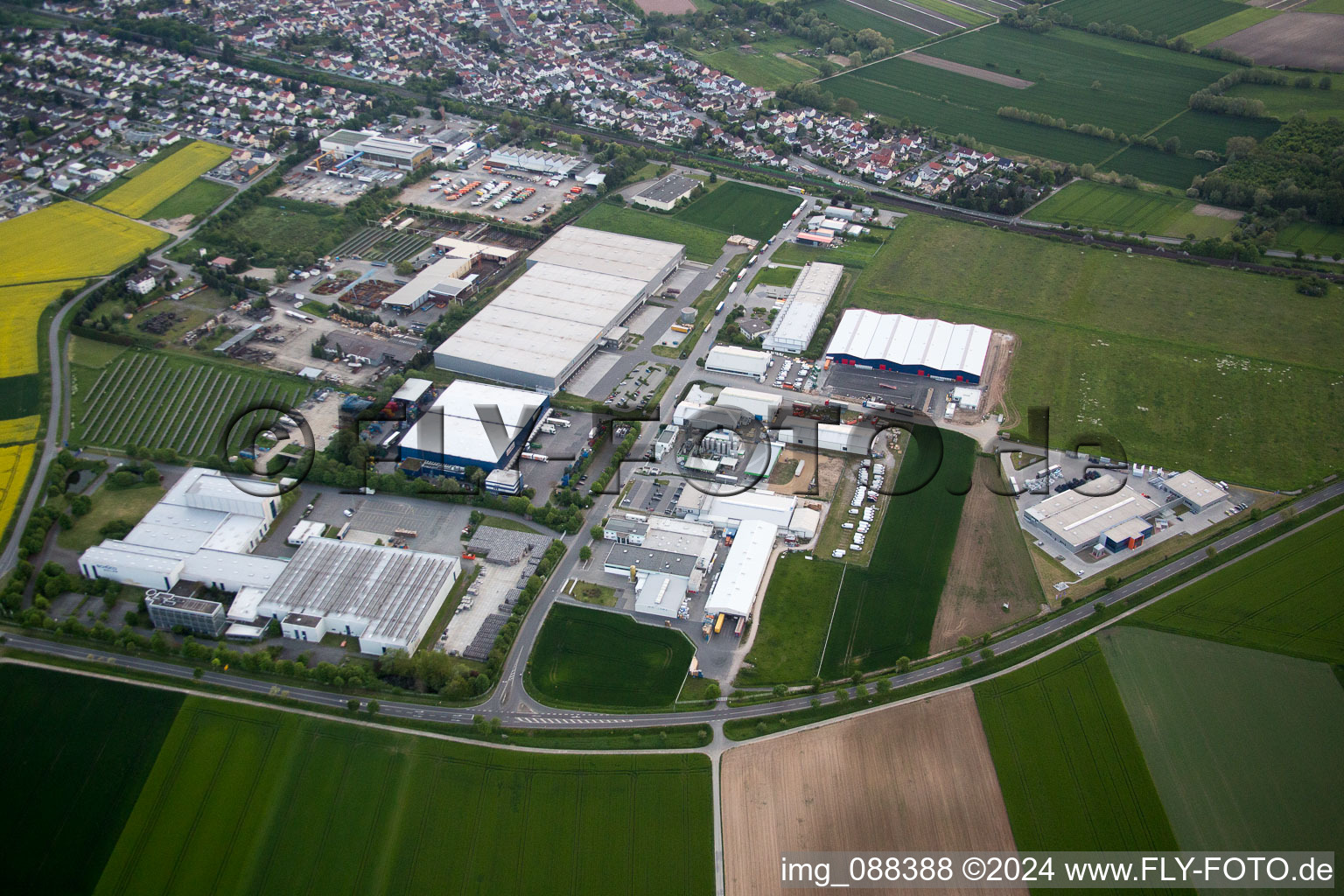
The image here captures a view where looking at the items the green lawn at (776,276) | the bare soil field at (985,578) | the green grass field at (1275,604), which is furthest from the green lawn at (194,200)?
the green grass field at (1275,604)

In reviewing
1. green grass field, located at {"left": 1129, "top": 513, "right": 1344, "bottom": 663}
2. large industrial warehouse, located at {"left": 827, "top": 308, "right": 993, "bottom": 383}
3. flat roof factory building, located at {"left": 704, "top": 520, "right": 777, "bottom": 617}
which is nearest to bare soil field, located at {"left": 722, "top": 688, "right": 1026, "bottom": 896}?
flat roof factory building, located at {"left": 704, "top": 520, "right": 777, "bottom": 617}

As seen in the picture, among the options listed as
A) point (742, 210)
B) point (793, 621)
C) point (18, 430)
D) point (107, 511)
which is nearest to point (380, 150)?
point (742, 210)

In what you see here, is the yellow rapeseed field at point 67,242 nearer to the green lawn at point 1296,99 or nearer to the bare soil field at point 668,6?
the bare soil field at point 668,6

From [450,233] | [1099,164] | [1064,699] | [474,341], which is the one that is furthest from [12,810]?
[1099,164]

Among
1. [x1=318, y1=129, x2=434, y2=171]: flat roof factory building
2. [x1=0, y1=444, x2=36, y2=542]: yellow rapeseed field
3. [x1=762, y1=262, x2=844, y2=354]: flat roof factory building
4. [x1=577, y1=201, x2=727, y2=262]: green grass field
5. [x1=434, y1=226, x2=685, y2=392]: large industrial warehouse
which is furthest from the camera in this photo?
[x1=318, y1=129, x2=434, y2=171]: flat roof factory building

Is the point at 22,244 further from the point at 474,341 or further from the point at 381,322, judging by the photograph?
the point at 474,341

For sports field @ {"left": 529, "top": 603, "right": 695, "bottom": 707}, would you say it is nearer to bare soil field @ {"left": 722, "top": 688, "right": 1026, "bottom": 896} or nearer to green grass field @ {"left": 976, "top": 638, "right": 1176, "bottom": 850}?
bare soil field @ {"left": 722, "top": 688, "right": 1026, "bottom": 896}

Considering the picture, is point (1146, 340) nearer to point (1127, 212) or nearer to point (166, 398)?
point (1127, 212)
